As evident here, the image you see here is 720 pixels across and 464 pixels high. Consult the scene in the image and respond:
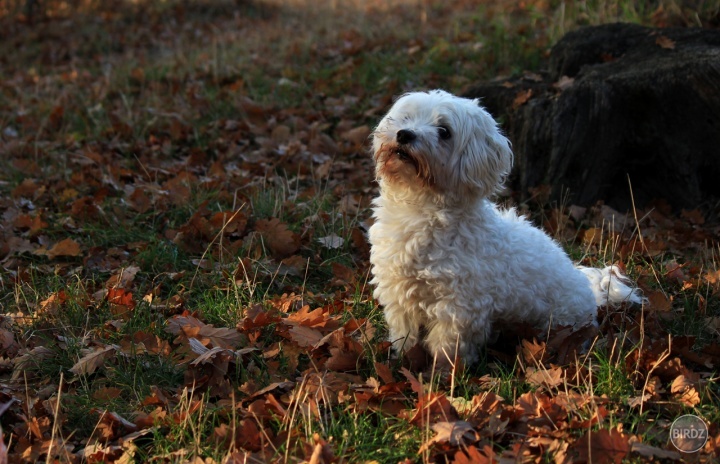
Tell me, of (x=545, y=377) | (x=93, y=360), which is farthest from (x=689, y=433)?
(x=93, y=360)

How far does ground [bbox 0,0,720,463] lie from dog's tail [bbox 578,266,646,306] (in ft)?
0.26

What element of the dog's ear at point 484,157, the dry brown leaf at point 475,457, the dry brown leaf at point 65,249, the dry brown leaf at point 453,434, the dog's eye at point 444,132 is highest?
the dog's eye at point 444,132

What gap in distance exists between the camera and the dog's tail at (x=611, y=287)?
413 cm

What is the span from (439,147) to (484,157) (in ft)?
0.86

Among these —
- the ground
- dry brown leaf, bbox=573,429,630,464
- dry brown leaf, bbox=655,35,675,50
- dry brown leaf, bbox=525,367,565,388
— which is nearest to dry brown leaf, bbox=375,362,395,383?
the ground

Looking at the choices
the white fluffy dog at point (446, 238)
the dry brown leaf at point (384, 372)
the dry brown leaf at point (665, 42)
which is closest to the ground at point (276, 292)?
the dry brown leaf at point (384, 372)

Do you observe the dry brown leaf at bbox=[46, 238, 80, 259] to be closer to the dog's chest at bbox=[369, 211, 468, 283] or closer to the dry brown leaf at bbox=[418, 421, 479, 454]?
the dog's chest at bbox=[369, 211, 468, 283]

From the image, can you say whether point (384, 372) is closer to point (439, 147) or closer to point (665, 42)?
point (439, 147)

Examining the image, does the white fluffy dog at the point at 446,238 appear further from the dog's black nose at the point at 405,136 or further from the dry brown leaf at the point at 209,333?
the dry brown leaf at the point at 209,333

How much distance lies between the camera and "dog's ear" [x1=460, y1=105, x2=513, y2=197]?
359cm

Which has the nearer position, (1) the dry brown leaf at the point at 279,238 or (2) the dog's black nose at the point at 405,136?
(2) the dog's black nose at the point at 405,136

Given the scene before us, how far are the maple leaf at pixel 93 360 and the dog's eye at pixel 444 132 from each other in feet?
6.60

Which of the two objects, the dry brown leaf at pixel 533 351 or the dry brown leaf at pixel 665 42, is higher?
the dry brown leaf at pixel 665 42

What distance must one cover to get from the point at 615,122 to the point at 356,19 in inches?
308
